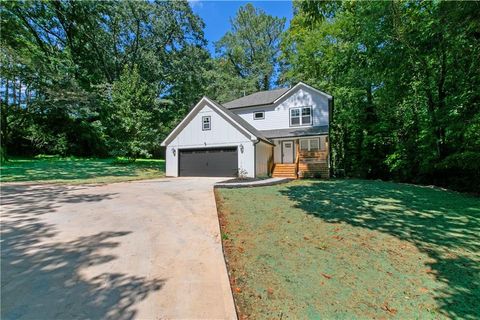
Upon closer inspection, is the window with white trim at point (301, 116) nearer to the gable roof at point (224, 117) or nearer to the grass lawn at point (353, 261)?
the gable roof at point (224, 117)

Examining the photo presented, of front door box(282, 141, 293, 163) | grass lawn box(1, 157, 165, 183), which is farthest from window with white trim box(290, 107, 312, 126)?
grass lawn box(1, 157, 165, 183)

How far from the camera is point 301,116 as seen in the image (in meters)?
17.7

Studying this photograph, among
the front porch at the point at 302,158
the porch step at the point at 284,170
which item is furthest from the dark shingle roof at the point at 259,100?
the porch step at the point at 284,170

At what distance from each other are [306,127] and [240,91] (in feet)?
49.5

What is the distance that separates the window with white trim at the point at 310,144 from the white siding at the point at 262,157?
Answer: 8.52 ft

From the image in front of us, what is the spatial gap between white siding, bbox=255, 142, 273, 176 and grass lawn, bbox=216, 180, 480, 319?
825cm

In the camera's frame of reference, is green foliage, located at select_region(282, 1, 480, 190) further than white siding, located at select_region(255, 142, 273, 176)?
No

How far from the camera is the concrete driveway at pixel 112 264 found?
8.57ft

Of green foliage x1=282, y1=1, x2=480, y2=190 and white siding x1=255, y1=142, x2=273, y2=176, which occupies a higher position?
green foliage x1=282, y1=1, x2=480, y2=190

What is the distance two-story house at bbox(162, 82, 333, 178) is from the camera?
50.7ft

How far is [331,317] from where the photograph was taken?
2.60 metres

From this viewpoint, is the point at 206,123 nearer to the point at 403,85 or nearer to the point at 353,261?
the point at 403,85

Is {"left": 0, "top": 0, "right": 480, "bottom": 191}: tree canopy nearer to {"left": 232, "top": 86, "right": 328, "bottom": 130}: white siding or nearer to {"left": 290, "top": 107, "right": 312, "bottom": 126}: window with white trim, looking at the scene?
{"left": 232, "top": 86, "right": 328, "bottom": 130}: white siding

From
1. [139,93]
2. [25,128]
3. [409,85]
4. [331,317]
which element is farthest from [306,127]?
[25,128]
